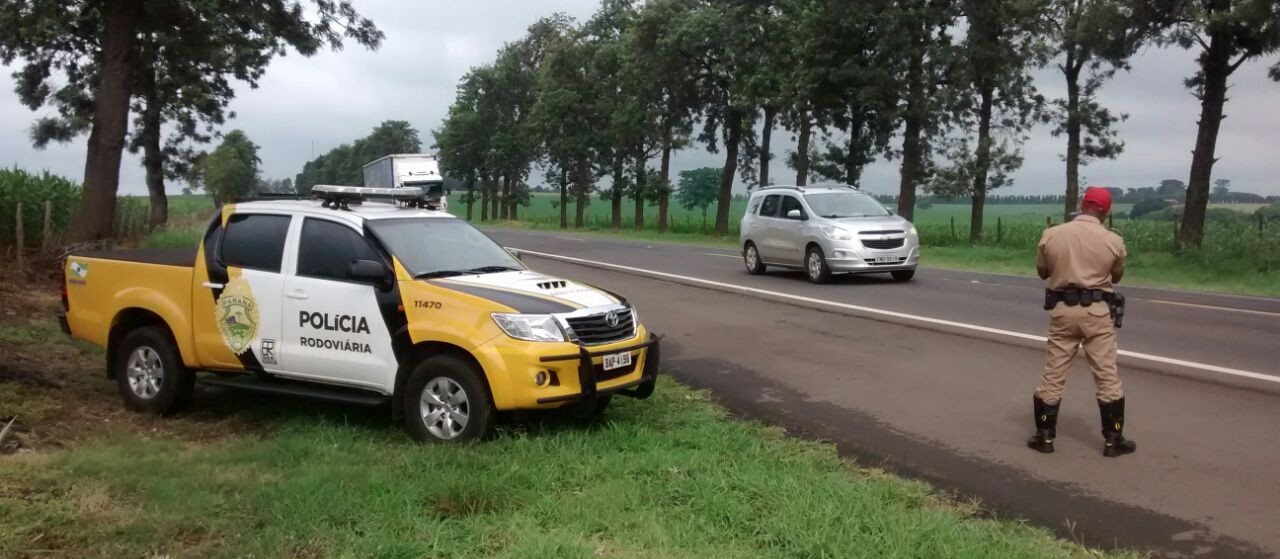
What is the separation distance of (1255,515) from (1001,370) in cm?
411

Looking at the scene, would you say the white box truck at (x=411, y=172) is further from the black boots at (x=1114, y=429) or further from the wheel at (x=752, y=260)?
the black boots at (x=1114, y=429)

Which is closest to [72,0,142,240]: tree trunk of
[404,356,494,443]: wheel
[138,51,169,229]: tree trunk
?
[404,356,494,443]: wheel

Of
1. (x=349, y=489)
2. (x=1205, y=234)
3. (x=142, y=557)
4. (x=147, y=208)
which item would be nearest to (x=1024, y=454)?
A: (x=349, y=489)

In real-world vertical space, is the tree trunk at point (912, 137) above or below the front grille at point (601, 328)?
above

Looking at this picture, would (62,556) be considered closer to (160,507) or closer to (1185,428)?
(160,507)

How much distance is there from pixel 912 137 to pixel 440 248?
29.9m

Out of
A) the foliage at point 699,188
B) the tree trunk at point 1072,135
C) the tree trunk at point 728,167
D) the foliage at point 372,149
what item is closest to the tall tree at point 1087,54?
the tree trunk at point 1072,135

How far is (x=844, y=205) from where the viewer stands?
760 inches

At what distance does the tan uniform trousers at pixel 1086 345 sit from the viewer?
6.58 metres

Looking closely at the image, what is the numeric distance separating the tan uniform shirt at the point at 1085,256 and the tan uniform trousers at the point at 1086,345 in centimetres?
16

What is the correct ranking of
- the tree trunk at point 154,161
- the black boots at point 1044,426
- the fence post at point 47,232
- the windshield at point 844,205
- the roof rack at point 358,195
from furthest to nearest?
the tree trunk at point 154,161, the windshield at point 844,205, the fence post at point 47,232, the roof rack at point 358,195, the black boots at point 1044,426

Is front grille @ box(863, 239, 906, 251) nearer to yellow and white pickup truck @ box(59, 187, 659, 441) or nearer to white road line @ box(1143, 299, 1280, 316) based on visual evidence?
white road line @ box(1143, 299, 1280, 316)

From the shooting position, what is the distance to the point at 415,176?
3400 centimetres

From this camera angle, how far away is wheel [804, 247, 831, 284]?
18328 millimetres
